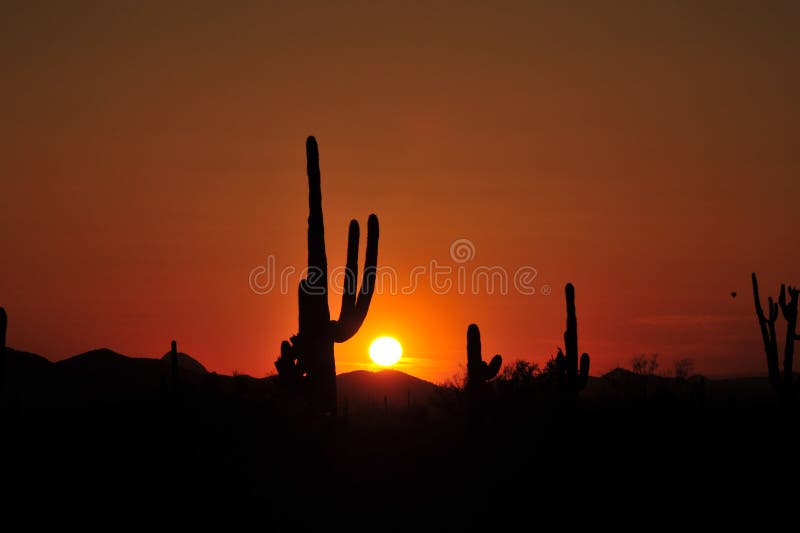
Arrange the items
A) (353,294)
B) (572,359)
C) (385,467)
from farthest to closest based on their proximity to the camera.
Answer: (572,359) < (353,294) < (385,467)

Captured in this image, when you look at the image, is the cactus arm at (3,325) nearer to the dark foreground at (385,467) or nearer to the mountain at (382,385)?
the dark foreground at (385,467)

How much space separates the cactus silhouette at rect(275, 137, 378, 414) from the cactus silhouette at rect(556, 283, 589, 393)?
864 centimetres

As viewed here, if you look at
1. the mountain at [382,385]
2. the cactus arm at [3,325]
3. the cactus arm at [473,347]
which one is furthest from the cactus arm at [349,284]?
the mountain at [382,385]

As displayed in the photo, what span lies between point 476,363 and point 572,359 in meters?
6.21

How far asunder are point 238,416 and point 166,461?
13.0ft

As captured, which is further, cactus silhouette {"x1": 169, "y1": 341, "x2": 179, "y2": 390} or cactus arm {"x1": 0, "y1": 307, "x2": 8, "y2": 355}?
cactus silhouette {"x1": 169, "y1": 341, "x2": 179, "y2": 390}

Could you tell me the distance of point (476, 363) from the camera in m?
26.0

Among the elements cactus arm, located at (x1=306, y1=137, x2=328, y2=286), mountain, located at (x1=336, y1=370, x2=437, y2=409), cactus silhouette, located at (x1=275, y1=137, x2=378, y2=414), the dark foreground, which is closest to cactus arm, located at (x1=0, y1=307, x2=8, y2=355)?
the dark foreground

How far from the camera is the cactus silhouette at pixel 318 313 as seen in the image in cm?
2381

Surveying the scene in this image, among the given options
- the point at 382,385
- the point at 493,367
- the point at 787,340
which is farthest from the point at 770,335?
the point at 382,385

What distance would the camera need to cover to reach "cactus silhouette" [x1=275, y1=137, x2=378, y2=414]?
23812mm

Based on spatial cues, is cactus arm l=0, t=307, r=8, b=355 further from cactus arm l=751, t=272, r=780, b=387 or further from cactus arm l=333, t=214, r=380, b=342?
cactus arm l=751, t=272, r=780, b=387

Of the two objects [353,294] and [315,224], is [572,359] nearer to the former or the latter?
[353,294]

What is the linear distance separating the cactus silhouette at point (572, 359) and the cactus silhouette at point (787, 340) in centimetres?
701
